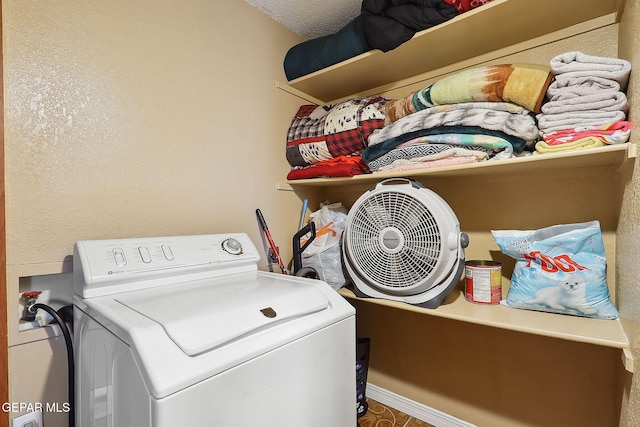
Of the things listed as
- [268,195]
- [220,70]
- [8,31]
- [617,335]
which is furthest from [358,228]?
[8,31]

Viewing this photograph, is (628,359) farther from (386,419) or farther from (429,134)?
(386,419)

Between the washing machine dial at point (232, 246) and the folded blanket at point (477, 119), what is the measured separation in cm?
86

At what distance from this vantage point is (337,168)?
165 centimetres

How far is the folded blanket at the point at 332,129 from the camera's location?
5.37ft

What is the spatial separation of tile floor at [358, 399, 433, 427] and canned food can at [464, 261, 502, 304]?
85cm

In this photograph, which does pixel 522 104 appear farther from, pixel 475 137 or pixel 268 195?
pixel 268 195

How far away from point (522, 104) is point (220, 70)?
137cm

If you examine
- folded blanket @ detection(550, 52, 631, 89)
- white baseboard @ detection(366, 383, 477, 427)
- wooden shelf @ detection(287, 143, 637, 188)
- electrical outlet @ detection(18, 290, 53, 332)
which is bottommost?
white baseboard @ detection(366, 383, 477, 427)

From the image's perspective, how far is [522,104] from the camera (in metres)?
1.18

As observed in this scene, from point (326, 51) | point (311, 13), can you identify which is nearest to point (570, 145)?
point (326, 51)

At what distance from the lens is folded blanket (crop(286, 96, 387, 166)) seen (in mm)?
1636

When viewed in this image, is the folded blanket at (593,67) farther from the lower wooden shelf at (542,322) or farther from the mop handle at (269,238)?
the mop handle at (269,238)

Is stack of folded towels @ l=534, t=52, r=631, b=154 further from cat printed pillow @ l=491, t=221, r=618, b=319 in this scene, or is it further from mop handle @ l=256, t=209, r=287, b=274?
mop handle @ l=256, t=209, r=287, b=274

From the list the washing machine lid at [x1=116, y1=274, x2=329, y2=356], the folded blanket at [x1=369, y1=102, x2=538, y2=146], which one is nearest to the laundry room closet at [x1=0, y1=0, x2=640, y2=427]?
the folded blanket at [x1=369, y1=102, x2=538, y2=146]
